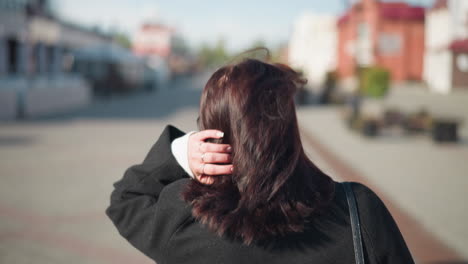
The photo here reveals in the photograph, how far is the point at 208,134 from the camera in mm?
1434

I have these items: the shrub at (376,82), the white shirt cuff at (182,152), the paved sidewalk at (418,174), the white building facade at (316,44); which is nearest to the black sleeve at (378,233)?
the white shirt cuff at (182,152)

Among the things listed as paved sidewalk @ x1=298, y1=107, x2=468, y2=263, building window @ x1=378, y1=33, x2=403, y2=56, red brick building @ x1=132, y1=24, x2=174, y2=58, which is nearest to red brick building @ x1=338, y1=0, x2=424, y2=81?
building window @ x1=378, y1=33, x2=403, y2=56

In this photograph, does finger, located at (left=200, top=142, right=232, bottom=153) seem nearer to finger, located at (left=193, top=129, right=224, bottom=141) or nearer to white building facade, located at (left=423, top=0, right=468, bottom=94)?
finger, located at (left=193, top=129, right=224, bottom=141)

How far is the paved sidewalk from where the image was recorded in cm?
580

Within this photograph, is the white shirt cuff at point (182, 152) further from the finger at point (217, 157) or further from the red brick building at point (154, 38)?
the red brick building at point (154, 38)

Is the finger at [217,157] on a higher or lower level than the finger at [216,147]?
lower

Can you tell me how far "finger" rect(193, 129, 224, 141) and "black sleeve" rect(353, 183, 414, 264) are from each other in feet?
1.33

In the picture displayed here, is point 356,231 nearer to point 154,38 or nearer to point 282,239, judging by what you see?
point 282,239

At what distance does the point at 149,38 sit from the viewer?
112 metres

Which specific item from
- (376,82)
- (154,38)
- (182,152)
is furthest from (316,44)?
(182,152)

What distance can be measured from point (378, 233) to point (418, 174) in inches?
309

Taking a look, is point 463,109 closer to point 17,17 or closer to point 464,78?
point 464,78

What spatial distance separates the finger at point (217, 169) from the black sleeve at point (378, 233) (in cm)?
35

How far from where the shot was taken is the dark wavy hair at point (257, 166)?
4.58 ft
